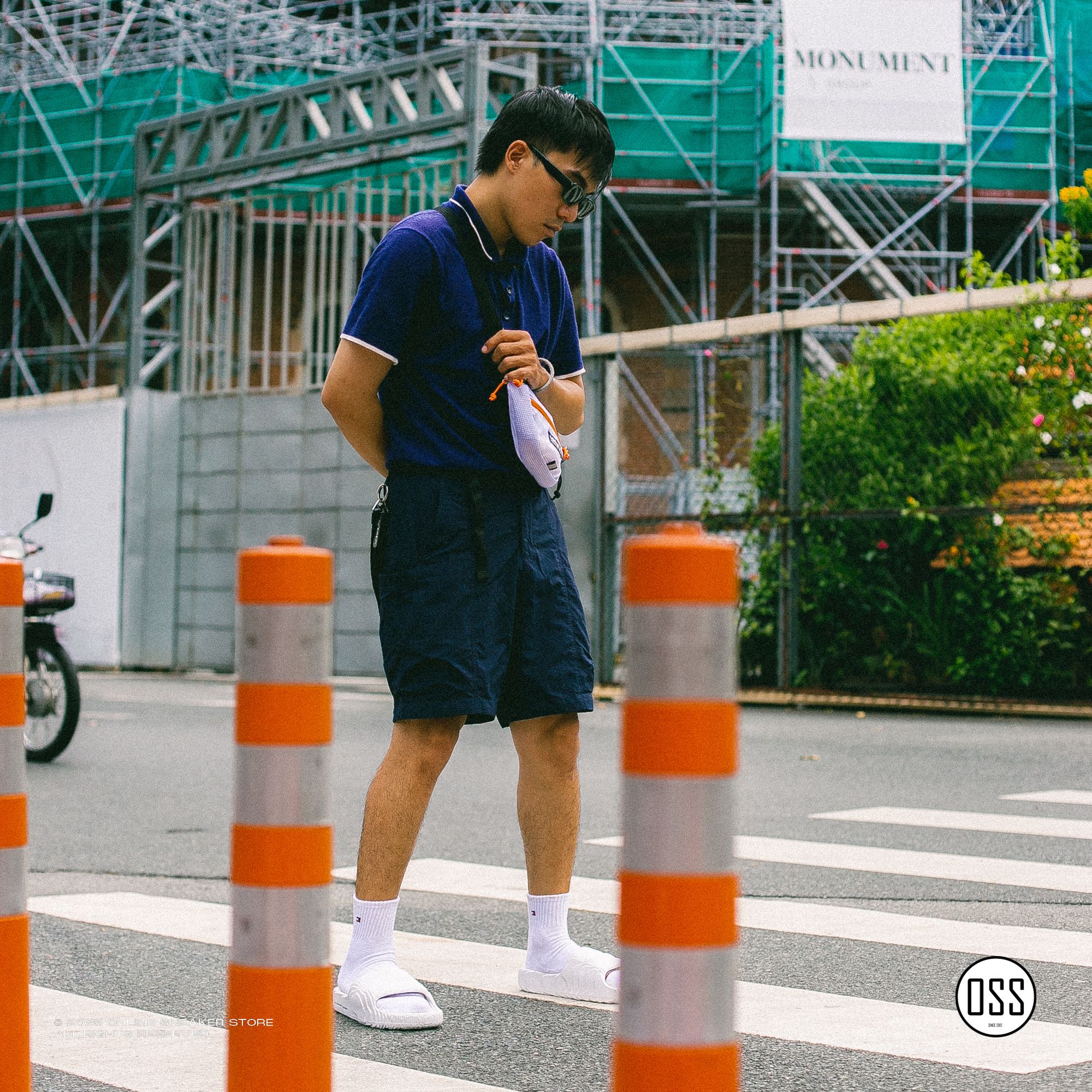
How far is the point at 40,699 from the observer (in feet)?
29.8

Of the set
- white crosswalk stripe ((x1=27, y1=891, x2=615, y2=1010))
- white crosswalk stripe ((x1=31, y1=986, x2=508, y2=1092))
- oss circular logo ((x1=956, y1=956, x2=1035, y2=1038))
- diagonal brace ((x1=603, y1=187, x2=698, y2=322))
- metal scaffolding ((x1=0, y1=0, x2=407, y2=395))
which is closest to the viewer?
white crosswalk stripe ((x1=31, y1=986, x2=508, y2=1092))

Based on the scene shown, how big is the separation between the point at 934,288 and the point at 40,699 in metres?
15.8

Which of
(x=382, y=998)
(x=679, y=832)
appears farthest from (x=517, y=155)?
(x=679, y=832)

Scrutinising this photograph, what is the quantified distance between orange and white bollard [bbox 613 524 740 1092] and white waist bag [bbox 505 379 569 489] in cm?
188

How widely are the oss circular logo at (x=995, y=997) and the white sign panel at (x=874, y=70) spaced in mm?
18381

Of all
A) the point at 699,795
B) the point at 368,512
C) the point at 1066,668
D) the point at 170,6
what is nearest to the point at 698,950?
the point at 699,795

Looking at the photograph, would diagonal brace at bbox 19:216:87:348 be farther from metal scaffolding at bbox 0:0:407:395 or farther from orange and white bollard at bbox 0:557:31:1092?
orange and white bollard at bbox 0:557:31:1092

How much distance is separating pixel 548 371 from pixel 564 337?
0.60ft

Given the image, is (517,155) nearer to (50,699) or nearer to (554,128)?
(554,128)

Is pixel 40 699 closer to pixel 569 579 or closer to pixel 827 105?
pixel 569 579

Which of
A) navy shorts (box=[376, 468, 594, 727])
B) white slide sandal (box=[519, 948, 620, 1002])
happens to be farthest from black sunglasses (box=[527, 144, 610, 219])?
white slide sandal (box=[519, 948, 620, 1002])

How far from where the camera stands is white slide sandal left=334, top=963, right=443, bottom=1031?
3592 millimetres

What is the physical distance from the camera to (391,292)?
384 centimetres

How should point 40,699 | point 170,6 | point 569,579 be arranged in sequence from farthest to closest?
1. point 170,6
2. point 40,699
3. point 569,579
